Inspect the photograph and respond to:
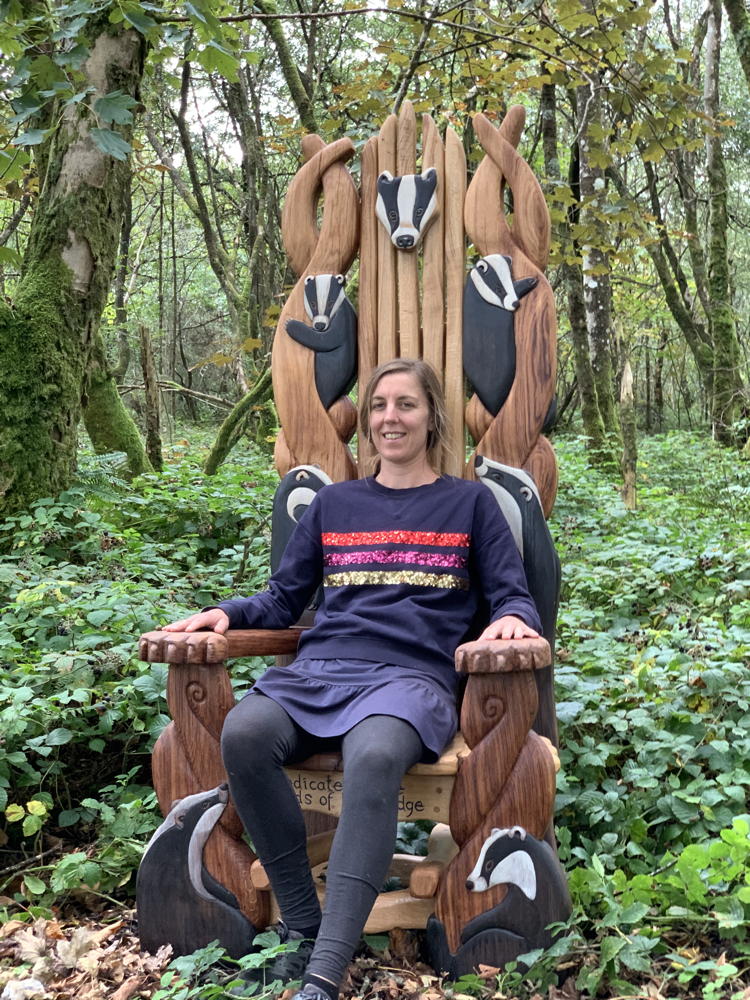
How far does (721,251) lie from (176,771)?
8.63m

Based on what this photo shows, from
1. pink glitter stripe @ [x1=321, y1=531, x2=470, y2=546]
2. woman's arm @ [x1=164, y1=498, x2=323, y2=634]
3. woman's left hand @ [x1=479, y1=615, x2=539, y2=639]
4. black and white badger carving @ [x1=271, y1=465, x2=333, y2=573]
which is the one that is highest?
black and white badger carving @ [x1=271, y1=465, x2=333, y2=573]

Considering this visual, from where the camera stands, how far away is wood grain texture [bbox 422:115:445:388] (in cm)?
297

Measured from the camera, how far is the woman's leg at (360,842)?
1.93m

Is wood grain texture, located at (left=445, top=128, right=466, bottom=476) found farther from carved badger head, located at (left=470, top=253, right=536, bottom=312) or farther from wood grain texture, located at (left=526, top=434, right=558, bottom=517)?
wood grain texture, located at (left=526, top=434, right=558, bottom=517)

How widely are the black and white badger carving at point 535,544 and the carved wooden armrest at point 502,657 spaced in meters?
0.48

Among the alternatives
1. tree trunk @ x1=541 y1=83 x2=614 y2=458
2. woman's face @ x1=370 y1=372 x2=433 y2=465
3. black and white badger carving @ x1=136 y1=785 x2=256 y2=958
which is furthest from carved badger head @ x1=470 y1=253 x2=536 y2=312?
tree trunk @ x1=541 y1=83 x2=614 y2=458

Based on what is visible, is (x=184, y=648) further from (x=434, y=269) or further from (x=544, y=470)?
(x=434, y=269)

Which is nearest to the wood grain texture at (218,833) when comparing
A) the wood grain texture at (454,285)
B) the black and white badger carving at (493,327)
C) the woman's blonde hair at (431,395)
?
the woman's blonde hair at (431,395)

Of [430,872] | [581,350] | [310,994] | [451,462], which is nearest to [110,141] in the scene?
[451,462]

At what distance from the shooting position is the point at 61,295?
4.66 meters

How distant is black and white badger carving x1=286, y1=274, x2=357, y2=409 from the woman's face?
334 mm

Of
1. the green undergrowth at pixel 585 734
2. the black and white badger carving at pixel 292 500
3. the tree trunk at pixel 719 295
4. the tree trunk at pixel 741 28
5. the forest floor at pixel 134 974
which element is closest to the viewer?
the forest floor at pixel 134 974

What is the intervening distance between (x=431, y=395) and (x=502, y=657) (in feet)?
2.93

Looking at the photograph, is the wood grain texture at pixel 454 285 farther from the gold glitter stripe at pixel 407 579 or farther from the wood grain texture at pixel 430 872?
the wood grain texture at pixel 430 872
